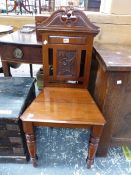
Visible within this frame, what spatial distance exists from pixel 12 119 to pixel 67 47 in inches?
24.4

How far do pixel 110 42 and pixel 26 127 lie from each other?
1.00 m

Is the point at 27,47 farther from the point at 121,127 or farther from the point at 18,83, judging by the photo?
the point at 121,127

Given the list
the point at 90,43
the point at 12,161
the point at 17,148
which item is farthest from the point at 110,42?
the point at 12,161

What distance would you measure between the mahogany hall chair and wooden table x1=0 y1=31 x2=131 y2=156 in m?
0.10

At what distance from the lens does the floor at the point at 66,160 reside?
4.00ft

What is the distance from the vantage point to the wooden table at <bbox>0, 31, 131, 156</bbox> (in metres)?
1.01

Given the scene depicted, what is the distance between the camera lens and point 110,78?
1.01m

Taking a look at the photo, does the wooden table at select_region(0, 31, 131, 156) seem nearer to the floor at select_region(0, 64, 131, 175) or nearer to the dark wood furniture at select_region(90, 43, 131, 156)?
the dark wood furniture at select_region(90, 43, 131, 156)

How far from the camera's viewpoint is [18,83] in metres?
1.37

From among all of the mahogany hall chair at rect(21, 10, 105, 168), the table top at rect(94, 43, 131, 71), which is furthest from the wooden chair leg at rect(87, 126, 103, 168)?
the table top at rect(94, 43, 131, 71)

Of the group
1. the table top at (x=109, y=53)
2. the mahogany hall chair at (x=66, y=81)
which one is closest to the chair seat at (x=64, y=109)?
the mahogany hall chair at (x=66, y=81)

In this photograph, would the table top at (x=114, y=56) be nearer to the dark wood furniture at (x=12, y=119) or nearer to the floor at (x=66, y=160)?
the dark wood furniture at (x=12, y=119)

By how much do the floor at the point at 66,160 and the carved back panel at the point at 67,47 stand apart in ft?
1.63

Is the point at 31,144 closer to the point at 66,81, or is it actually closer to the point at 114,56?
the point at 66,81
